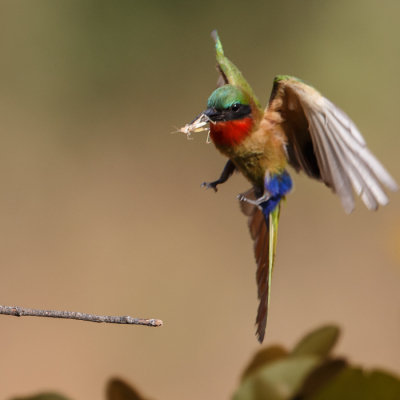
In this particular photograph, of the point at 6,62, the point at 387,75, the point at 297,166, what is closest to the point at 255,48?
the point at 387,75

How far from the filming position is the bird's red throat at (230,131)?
29 centimetres

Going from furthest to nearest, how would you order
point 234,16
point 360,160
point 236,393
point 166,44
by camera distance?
point 166,44
point 234,16
point 360,160
point 236,393

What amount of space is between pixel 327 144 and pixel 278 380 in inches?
6.4

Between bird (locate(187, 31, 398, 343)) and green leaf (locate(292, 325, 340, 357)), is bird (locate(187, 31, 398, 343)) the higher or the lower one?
the higher one

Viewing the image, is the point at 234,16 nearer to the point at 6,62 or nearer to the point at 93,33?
the point at 93,33

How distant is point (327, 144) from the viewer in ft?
0.85

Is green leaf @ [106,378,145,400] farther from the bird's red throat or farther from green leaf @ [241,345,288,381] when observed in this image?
the bird's red throat

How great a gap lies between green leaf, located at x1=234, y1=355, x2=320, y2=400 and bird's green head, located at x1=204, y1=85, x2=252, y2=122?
0.58 ft

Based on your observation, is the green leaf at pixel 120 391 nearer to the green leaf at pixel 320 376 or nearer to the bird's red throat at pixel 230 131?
the green leaf at pixel 320 376

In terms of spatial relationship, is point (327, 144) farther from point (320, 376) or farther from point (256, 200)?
point (320, 376)

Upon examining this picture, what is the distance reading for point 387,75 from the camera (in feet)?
3.81

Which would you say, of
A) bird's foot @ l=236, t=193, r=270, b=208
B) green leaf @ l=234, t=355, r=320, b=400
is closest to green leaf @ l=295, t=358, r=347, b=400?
green leaf @ l=234, t=355, r=320, b=400

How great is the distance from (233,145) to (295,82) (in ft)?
0.17

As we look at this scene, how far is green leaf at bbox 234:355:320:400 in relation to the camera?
125 mm
